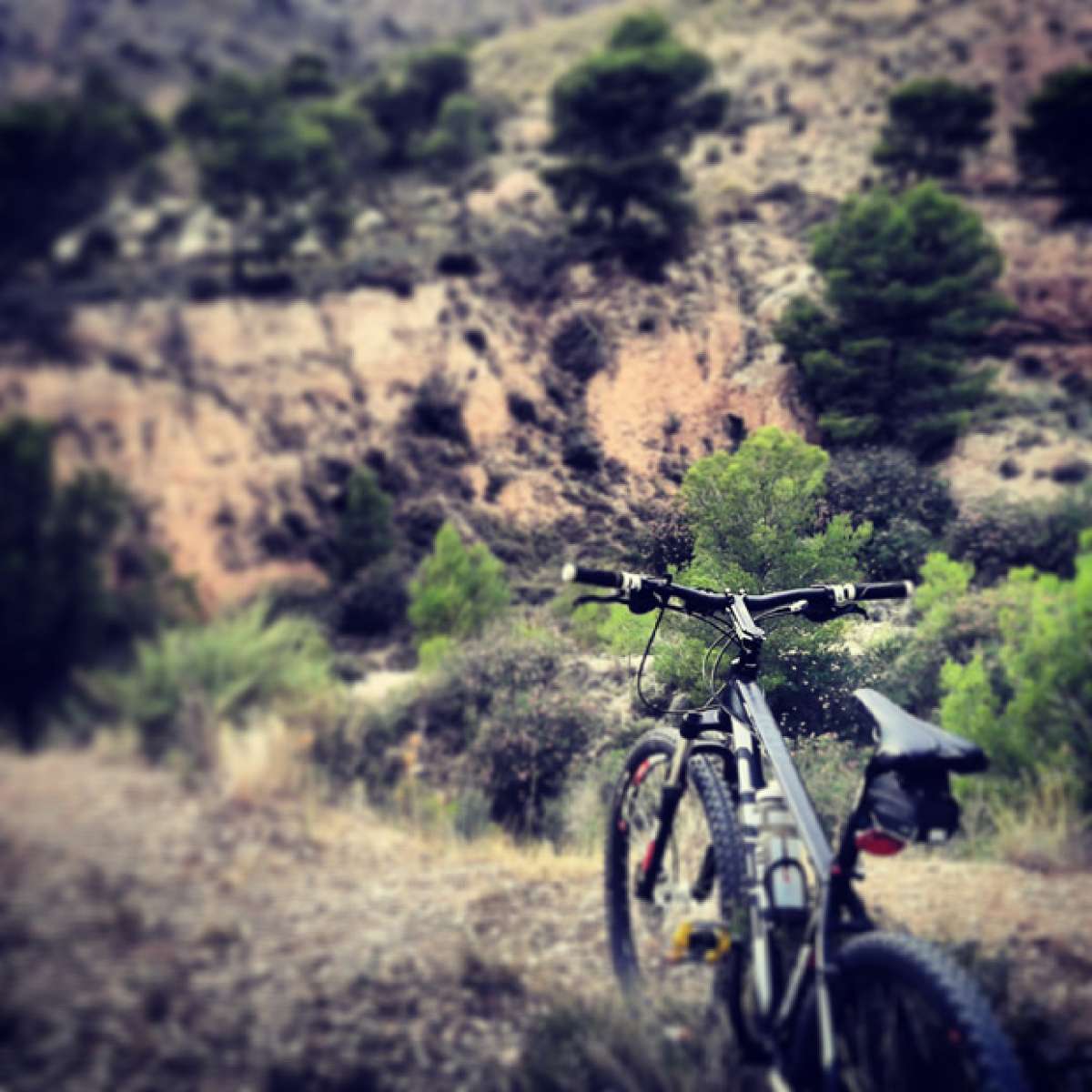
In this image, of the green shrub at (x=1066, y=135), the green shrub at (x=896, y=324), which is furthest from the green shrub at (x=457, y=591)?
the green shrub at (x=1066, y=135)

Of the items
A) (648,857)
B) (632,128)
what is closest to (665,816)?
(648,857)

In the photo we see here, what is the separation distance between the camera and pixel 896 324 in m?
6.02

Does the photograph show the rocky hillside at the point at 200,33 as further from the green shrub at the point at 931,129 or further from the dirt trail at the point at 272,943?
the green shrub at the point at 931,129

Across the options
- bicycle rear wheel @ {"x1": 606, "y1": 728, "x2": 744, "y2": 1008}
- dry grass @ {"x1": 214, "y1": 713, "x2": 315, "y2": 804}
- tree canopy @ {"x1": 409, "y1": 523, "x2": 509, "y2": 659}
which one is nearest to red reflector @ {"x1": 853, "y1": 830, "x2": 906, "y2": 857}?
bicycle rear wheel @ {"x1": 606, "y1": 728, "x2": 744, "y2": 1008}

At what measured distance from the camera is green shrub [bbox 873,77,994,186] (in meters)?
15.5

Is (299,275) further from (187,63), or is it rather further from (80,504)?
(80,504)

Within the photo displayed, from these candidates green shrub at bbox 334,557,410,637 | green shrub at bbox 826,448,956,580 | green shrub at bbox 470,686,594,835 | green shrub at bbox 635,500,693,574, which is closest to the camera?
green shrub at bbox 635,500,693,574

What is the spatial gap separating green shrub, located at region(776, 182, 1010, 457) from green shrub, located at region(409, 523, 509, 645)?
2299 millimetres

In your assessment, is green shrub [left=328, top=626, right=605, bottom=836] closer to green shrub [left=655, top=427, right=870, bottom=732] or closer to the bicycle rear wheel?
the bicycle rear wheel

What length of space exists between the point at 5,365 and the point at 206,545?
283 cm

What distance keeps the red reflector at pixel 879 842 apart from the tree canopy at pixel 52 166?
→ 4323 millimetres

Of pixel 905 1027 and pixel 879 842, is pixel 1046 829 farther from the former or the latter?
pixel 879 842

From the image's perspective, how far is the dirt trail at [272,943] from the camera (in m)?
2.44

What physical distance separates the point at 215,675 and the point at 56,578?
4.82 ft
